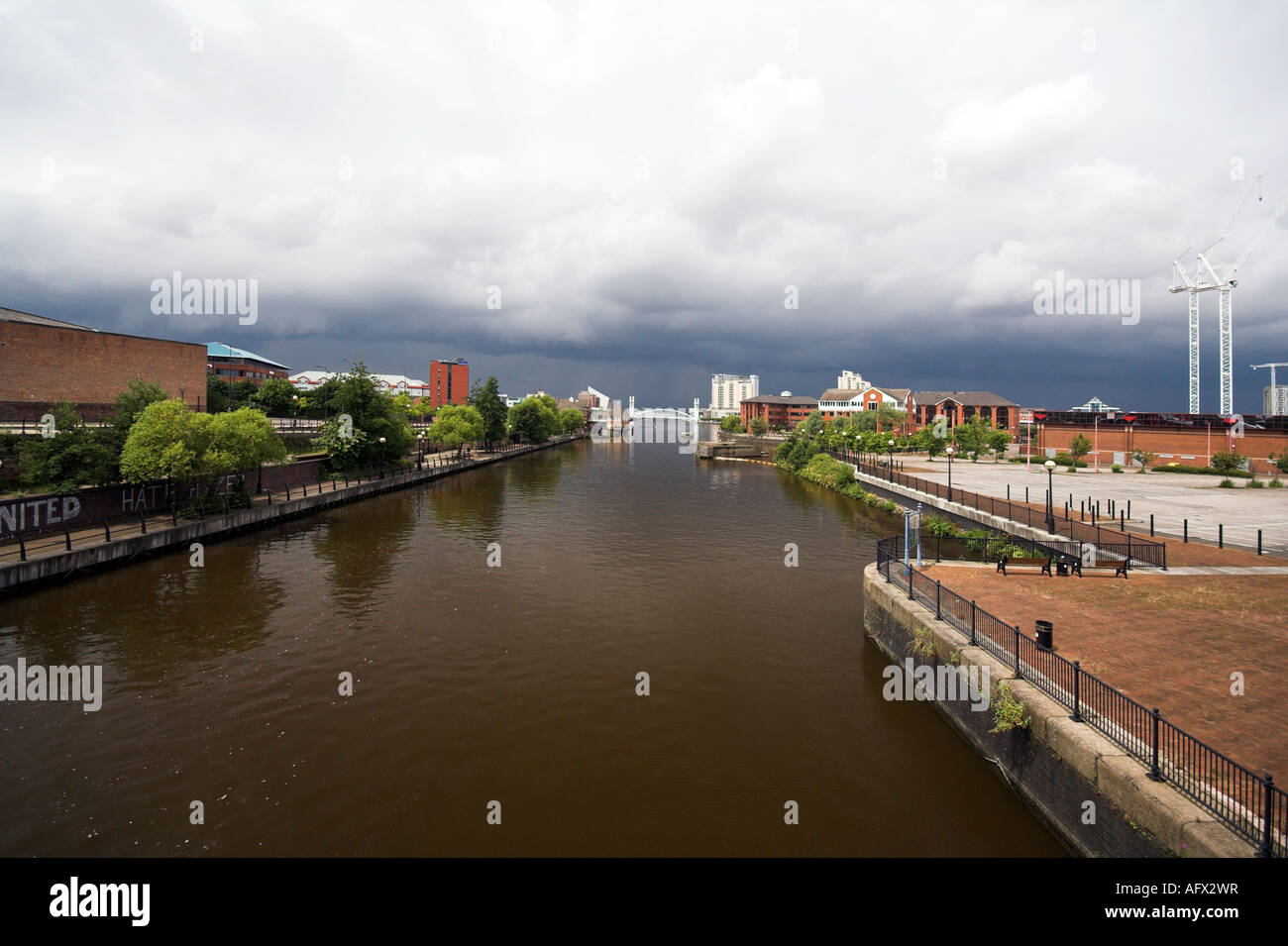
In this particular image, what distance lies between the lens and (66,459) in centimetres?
2320

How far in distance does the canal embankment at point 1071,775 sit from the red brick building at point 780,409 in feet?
537

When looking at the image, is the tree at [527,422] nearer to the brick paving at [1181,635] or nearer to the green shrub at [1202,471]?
the green shrub at [1202,471]

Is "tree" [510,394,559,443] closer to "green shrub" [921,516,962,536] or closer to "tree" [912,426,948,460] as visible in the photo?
"tree" [912,426,948,460]

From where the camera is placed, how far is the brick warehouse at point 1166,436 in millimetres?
54500

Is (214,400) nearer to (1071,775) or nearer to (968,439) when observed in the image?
(1071,775)

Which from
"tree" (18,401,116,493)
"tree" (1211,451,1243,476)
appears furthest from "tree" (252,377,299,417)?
"tree" (1211,451,1243,476)

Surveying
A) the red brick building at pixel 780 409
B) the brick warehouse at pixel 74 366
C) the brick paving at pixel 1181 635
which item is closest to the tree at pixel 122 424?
the brick warehouse at pixel 74 366

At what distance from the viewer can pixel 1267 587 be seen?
1460 centimetres

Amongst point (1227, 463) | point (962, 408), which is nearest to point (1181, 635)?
→ point (1227, 463)

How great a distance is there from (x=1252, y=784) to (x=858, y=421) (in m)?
114

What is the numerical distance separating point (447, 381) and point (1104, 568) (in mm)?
173909
